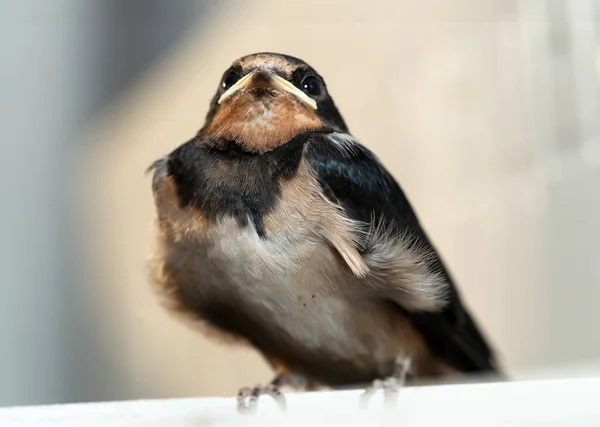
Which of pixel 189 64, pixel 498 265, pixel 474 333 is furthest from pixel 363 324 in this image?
pixel 498 265

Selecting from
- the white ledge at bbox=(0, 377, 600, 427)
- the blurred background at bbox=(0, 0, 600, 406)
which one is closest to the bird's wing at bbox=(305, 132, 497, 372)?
the white ledge at bbox=(0, 377, 600, 427)

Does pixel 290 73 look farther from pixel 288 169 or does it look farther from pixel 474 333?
pixel 474 333

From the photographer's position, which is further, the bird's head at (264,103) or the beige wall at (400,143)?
the beige wall at (400,143)

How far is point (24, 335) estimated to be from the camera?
1.02 metres

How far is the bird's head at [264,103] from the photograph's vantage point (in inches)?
20.2

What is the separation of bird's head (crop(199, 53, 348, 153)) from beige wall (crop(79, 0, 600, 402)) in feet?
0.19

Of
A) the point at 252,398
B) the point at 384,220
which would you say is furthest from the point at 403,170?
the point at 252,398

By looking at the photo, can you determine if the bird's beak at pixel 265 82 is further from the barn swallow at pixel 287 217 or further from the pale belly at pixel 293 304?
the pale belly at pixel 293 304

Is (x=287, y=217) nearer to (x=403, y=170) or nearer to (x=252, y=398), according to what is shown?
(x=252, y=398)

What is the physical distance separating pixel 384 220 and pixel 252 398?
0.65ft

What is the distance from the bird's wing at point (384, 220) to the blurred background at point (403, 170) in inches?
9.1

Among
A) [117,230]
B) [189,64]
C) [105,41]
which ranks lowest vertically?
[117,230]

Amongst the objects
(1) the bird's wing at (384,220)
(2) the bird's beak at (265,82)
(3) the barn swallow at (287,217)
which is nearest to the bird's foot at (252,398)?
(3) the barn swallow at (287,217)

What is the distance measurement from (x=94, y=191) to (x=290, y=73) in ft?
1.79
